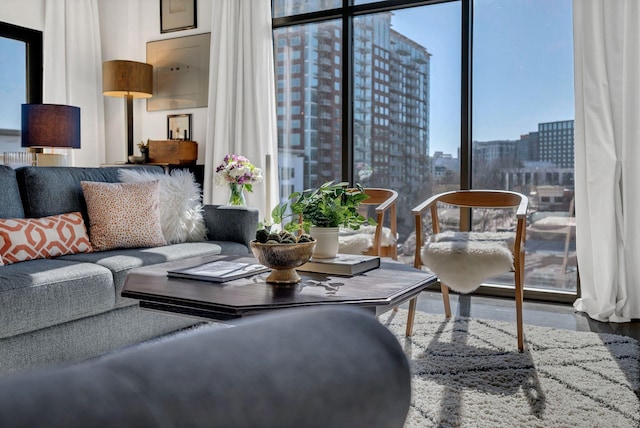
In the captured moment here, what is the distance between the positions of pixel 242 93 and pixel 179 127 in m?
0.73

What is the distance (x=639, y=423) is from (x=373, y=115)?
294 centimetres

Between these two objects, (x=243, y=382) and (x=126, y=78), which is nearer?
(x=243, y=382)

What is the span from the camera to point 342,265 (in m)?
2.11

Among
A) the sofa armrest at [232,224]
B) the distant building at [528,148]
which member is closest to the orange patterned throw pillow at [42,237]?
the sofa armrest at [232,224]

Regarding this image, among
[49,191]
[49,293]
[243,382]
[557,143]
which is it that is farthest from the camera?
[557,143]

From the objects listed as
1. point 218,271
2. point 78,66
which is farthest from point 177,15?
point 218,271

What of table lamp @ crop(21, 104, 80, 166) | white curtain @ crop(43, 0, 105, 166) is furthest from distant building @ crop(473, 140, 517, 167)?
white curtain @ crop(43, 0, 105, 166)

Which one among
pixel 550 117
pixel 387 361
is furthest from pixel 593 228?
pixel 387 361

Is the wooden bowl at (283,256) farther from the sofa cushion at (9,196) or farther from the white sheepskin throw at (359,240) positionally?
the sofa cushion at (9,196)

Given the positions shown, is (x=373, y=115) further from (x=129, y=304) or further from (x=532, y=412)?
(x=532, y=412)

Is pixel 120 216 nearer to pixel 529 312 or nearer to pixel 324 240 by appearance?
pixel 324 240

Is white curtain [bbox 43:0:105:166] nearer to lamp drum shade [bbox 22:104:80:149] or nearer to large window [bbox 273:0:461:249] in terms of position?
lamp drum shade [bbox 22:104:80:149]

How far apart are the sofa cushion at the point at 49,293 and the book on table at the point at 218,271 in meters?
0.51

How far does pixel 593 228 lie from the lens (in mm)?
3342
